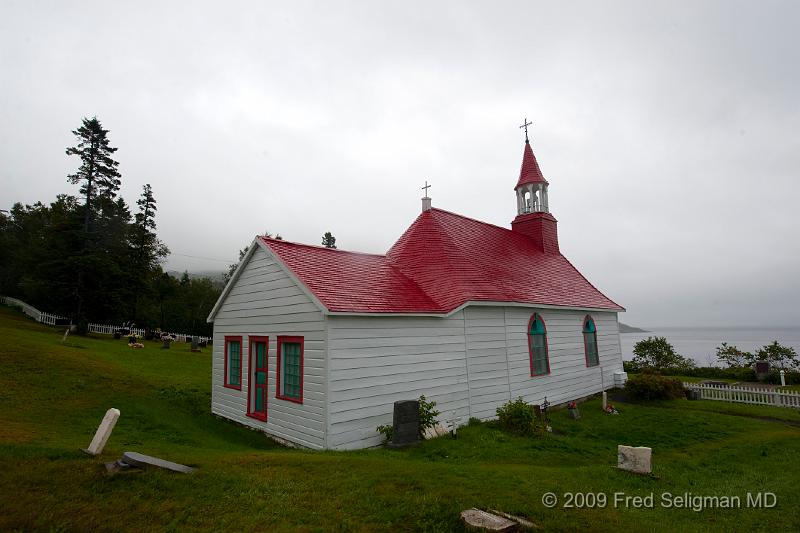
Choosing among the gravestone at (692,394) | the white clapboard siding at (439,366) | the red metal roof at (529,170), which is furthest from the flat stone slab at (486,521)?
the red metal roof at (529,170)

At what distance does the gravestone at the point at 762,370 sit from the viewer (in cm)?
2630

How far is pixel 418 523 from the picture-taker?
18.7ft

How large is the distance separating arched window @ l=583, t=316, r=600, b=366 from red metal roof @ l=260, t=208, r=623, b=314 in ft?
3.11

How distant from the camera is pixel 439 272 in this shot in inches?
600

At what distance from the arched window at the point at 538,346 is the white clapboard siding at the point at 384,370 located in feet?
14.1

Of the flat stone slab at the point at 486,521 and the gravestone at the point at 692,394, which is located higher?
the flat stone slab at the point at 486,521

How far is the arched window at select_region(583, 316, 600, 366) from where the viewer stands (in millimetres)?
20203

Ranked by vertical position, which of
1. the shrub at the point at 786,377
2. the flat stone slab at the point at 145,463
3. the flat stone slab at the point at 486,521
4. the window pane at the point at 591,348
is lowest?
the shrub at the point at 786,377

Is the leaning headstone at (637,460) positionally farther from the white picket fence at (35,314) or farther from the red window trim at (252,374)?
the white picket fence at (35,314)

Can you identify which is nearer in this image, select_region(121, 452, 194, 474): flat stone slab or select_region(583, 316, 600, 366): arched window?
select_region(121, 452, 194, 474): flat stone slab

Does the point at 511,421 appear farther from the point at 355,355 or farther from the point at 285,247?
the point at 285,247

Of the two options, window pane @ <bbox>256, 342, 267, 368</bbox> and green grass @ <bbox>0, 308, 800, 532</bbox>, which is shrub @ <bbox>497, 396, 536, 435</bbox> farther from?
window pane @ <bbox>256, 342, 267, 368</bbox>

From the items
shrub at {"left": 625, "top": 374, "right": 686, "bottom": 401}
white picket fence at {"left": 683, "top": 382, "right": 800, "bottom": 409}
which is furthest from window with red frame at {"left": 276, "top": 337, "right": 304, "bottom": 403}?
white picket fence at {"left": 683, "top": 382, "right": 800, "bottom": 409}

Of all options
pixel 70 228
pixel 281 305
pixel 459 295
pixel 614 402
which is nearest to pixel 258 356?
pixel 281 305
